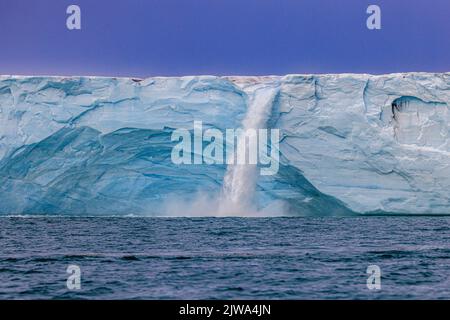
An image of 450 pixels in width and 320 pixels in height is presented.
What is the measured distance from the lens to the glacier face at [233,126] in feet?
75.5

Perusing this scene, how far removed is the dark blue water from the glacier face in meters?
3.07

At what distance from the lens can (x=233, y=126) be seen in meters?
24.4

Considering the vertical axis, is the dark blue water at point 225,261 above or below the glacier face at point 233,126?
below

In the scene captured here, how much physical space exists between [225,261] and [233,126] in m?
12.8

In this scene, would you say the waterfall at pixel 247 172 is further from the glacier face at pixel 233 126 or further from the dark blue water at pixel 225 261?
the dark blue water at pixel 225 261

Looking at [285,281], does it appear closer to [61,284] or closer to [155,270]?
[155,270]

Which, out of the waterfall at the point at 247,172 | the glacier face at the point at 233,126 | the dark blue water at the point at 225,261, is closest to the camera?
the dark blue water at the point at 225,261

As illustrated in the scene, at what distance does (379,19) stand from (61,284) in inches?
312

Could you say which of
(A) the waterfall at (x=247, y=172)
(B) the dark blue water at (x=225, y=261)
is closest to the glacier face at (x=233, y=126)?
(A) the waterfall at (x=247, y=172)

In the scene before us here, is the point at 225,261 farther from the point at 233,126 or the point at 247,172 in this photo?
the point at 233,126

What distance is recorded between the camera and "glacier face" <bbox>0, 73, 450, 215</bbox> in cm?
2300

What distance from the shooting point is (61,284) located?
9508 millimetres

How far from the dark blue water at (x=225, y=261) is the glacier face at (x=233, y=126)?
10.1 ft

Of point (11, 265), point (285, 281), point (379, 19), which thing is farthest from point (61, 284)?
point (379, 19)
